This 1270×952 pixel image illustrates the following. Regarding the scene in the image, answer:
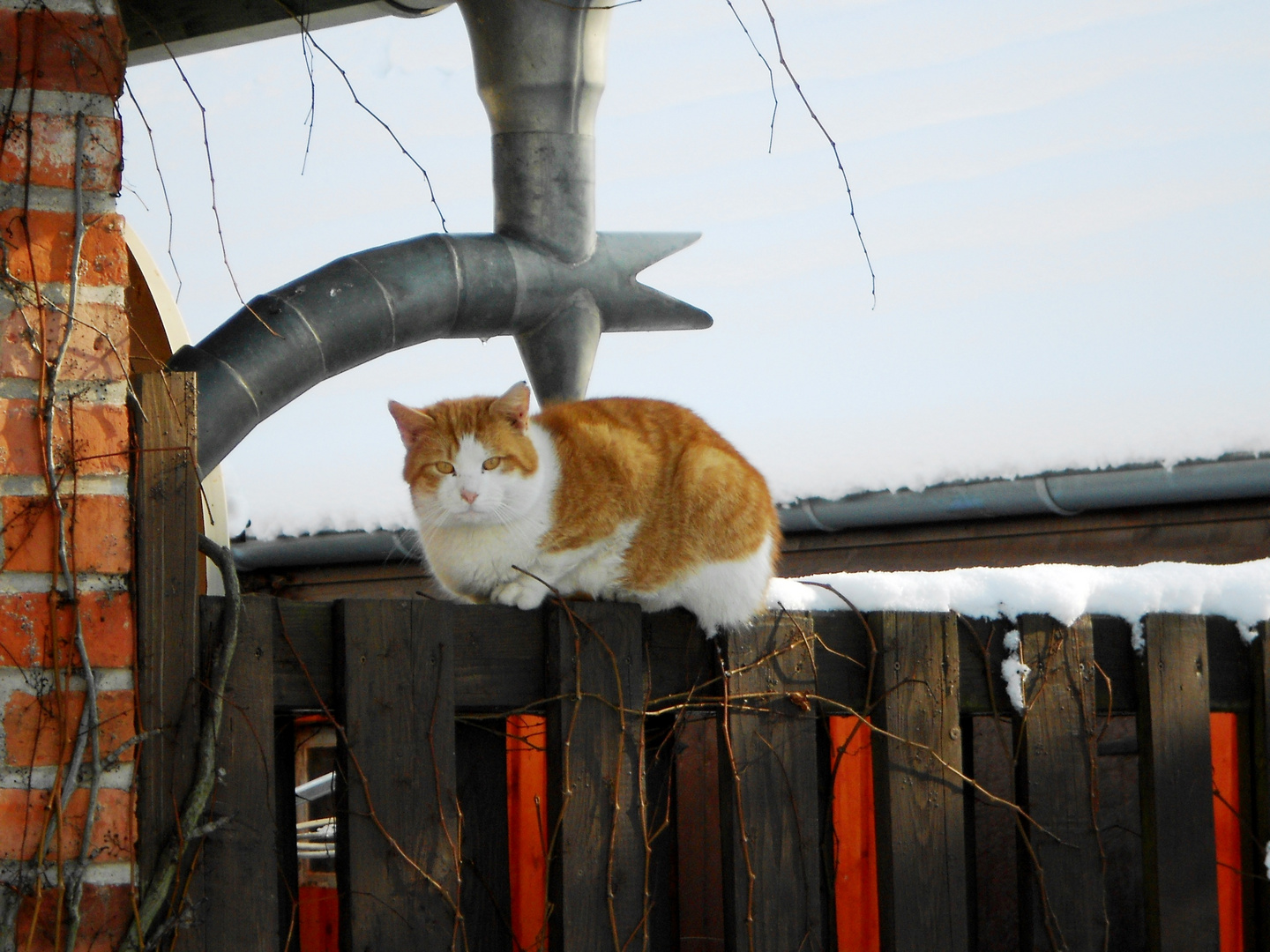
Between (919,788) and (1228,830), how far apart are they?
6.37 feet

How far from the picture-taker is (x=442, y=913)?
1.76 metres

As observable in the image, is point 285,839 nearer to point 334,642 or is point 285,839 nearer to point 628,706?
point 334,642

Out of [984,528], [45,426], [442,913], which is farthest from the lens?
[984,528]

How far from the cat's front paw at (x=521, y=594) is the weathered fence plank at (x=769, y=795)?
0.36 m

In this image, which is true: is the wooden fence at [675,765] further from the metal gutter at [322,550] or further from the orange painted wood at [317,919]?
the metal gutter at [322,550]

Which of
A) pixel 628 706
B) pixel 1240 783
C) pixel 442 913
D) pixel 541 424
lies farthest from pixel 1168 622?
pixel 442 913

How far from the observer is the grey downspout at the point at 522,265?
3066 millimetres

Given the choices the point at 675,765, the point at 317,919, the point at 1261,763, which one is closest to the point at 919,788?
the point at 675,765

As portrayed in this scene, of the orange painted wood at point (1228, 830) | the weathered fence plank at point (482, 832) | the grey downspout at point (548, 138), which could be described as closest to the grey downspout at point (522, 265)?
the grey downspout at point (548, 138)

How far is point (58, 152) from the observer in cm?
159

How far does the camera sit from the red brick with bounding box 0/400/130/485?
1.55m

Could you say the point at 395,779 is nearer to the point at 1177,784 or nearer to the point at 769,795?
the point at 769,795

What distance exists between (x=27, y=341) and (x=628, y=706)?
1081 millimetres

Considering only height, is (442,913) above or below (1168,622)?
below
